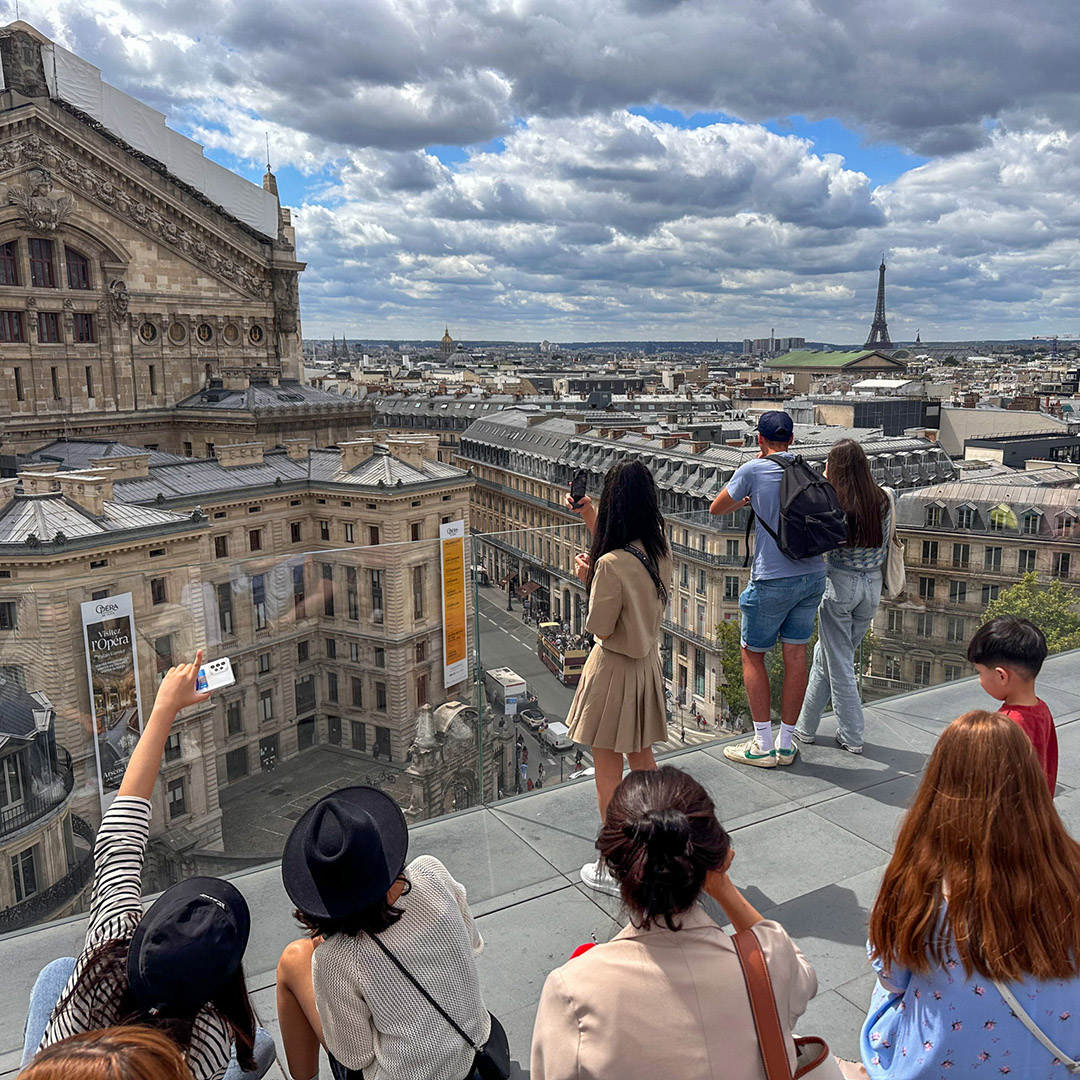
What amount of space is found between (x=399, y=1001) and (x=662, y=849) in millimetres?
865

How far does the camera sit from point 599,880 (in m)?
4.37

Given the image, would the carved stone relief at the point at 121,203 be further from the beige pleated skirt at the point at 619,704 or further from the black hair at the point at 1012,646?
the black hair at the point at 1012,646

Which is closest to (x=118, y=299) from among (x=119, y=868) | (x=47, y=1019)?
(x=119, y=868)

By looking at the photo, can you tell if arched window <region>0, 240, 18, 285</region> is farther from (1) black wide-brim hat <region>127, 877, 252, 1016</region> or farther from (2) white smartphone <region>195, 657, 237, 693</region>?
(1) black wide-brim hat <region>127, 877, 252, 1016</region>

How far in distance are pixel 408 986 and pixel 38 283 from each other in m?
34.7

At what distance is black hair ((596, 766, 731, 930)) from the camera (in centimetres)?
207

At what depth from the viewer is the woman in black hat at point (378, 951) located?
2309mm

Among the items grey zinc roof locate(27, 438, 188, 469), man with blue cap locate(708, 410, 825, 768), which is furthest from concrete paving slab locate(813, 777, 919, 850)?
grey zinc roof locate(27, 438, 188, 469)

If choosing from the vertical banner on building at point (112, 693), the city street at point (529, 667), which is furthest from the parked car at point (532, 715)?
the vertical banner on building at point (112, 693)

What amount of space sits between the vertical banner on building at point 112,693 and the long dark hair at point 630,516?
231 cm

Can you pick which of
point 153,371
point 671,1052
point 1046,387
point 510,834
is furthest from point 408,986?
point 1046,387

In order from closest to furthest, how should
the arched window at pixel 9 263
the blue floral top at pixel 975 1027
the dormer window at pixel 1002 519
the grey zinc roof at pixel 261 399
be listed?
the blue floral top at pixel 975 1027 < the dormer window at pixel 1002 519 < the arched window at pixel 9 263 < the grey zinc roof at pixel 261 399

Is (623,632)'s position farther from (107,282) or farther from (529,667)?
(107,282)

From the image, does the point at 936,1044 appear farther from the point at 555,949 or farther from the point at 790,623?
the point at 790,623
